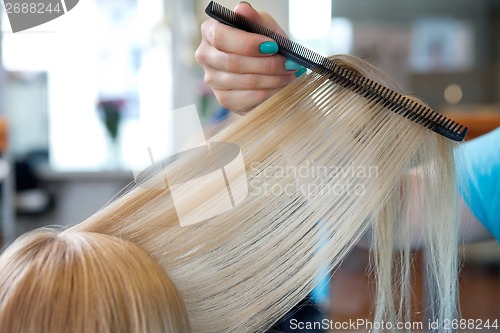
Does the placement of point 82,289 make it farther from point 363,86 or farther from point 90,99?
point 90,99

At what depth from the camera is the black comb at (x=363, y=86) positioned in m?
0.77

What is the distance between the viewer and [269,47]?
0.79 metres

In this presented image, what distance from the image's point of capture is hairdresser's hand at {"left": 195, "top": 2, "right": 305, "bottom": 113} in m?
0.82

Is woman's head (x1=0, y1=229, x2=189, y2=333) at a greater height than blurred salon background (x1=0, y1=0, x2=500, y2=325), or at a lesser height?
greater

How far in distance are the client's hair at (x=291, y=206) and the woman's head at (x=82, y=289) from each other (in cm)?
7

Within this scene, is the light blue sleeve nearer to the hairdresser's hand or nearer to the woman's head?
the hairdresser's hand

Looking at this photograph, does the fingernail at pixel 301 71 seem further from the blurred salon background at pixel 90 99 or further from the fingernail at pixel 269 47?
the blurred salon background at pixel 90 99

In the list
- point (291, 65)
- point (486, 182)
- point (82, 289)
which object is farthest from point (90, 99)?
→ point (82, 289)

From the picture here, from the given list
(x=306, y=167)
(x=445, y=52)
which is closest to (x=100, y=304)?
(x=306, y=167)

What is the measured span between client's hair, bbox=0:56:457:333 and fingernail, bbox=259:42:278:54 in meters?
0.07

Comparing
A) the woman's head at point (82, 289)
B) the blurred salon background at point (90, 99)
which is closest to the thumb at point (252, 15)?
the woman's head at point (82, 289)

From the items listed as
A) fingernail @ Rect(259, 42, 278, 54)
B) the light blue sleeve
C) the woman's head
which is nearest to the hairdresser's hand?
fingernail @ Rect(259, 42, 278, 54)

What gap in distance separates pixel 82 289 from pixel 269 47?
1.25 feet

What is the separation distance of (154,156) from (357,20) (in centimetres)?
499
